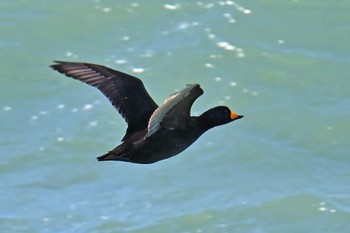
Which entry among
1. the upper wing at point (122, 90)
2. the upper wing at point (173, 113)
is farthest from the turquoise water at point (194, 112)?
the upper wing at point (173, 113)

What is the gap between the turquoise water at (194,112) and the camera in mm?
11562

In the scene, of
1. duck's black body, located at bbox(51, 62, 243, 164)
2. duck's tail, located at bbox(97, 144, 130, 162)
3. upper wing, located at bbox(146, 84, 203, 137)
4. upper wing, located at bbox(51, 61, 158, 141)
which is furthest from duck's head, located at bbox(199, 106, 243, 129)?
duck's tail, located at bbox(97, 144, 130, 162)

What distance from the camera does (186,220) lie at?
1133 cm

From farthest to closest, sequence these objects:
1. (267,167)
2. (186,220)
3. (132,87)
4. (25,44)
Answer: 1. (25,44)
2. (267,167)
3. (186,220)
4. (132,87)

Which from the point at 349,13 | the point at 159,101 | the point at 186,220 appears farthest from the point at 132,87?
the point at 349,13

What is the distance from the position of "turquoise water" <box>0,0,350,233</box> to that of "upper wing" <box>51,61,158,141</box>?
2.55m

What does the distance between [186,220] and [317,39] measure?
162 inches

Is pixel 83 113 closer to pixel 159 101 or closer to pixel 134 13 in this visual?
pixel 159 101

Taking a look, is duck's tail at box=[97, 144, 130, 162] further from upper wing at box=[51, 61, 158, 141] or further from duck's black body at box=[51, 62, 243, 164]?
upper wing at box=[51, 61, 158, 141]

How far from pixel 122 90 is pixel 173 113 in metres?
0.93

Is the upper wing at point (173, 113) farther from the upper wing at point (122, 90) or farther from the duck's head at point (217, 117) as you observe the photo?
the upper wing at point (122, 90)

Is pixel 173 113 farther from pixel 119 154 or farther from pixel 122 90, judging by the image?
pixel 122 90

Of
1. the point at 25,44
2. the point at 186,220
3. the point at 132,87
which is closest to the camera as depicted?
the point at 132,87

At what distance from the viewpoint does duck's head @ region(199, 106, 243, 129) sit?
28.5 feet
